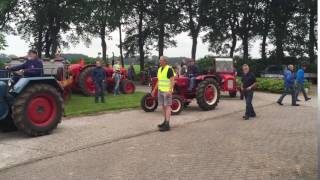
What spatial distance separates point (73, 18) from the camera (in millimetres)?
31109

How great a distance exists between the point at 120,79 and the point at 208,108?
695 centimetres

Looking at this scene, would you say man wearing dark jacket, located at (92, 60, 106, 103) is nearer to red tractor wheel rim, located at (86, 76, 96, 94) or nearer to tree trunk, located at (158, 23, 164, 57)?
red tractor wheel rim, located at (86, 76, 96, 94)

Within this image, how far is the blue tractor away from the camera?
33.5 feet

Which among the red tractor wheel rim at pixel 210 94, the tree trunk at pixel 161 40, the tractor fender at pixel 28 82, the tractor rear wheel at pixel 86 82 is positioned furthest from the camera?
the tree trunk at pixel 161 40

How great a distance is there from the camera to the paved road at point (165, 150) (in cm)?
743

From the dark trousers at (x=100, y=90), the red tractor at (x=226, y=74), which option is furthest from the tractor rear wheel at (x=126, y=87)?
the dark trousers at (x=100, y=90)

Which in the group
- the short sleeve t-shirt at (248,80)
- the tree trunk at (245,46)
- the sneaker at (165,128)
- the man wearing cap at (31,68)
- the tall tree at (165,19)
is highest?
the tall tree at (165,19)

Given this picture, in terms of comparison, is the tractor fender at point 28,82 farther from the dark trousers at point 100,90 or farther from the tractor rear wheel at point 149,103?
the dark trousers at point 100,90

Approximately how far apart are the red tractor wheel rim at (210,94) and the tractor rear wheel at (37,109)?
19.2 ft

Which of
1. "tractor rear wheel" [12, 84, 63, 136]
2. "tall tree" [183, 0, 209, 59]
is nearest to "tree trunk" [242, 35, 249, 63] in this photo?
"tall tree" [183, 0, 209, 59]

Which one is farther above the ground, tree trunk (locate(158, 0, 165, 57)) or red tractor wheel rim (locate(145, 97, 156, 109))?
tree trunk (locate(158, 0, 165, 57))

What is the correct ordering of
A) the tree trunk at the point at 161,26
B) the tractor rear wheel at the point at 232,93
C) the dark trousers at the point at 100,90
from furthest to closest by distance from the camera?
the tree trunk at the point at 161,26 < the tractor rear wheel at the point at 232,93 < the dark trousers at the point at 100,90

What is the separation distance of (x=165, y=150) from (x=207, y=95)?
7020 millimetres

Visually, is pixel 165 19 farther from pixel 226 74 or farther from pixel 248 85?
pixel 248 85
